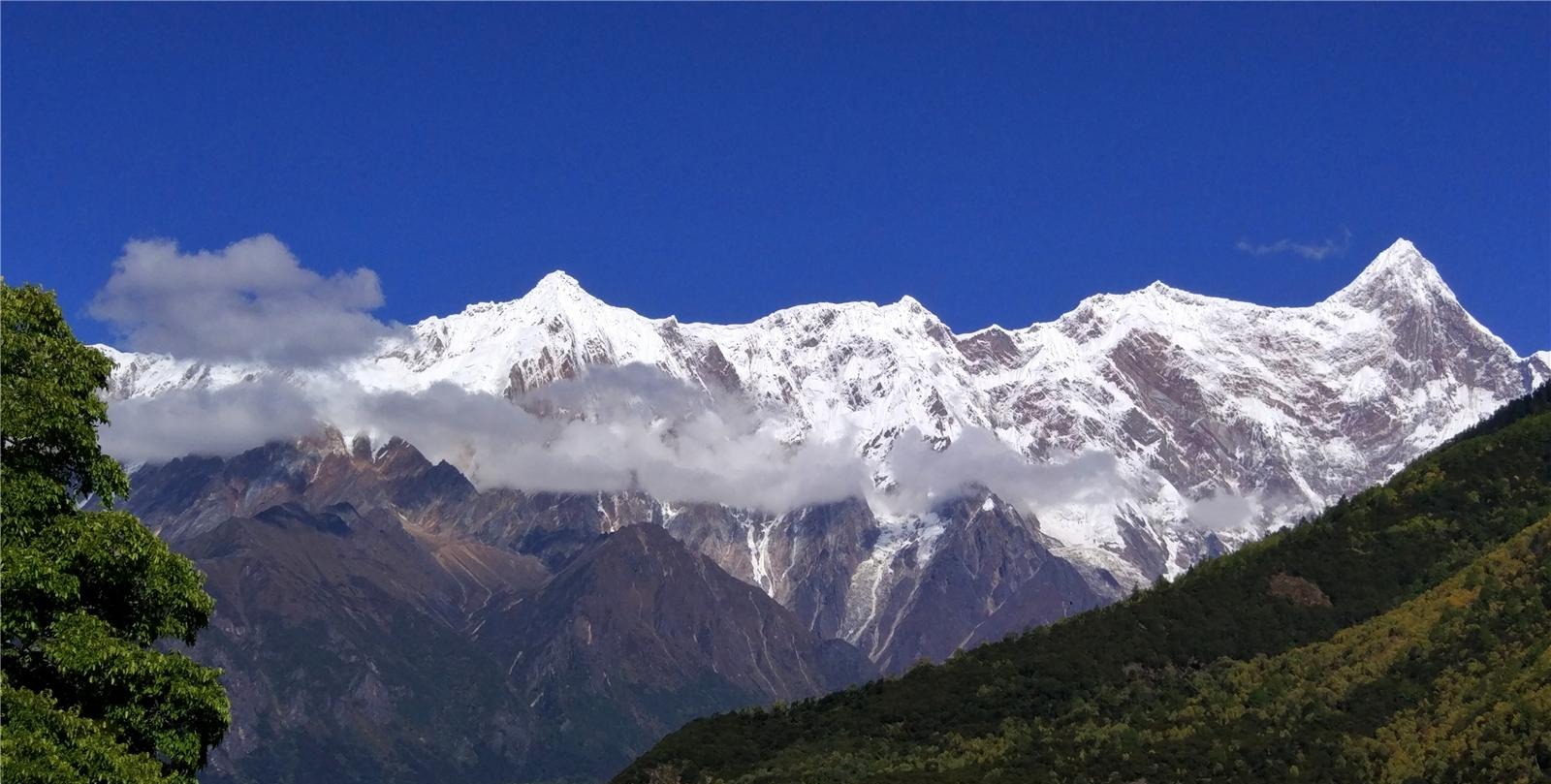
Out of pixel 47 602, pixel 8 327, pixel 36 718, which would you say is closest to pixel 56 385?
pixel 8 327

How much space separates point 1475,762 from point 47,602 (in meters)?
190

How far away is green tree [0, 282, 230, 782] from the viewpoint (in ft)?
95.0

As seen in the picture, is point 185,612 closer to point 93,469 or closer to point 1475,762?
point 93,469

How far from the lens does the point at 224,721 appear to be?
32.7m

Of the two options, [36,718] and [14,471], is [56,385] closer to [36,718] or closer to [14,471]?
[14,471]

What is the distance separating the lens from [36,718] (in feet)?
93.5

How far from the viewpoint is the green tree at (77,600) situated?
95.0ft

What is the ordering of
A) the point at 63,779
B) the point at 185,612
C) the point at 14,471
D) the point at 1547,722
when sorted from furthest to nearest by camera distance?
the point at 1547,722
the point at 185,612
the point at 14,471
the point at 63,779

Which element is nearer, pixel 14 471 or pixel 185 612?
pixel 14 471

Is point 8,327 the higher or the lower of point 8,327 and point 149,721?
the higher

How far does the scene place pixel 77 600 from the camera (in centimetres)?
3056

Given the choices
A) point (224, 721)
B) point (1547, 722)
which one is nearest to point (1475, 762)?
point (1547, 722)

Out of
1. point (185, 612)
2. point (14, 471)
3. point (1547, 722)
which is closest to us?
point (14, 471)

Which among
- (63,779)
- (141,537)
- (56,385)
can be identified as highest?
(56,385)
